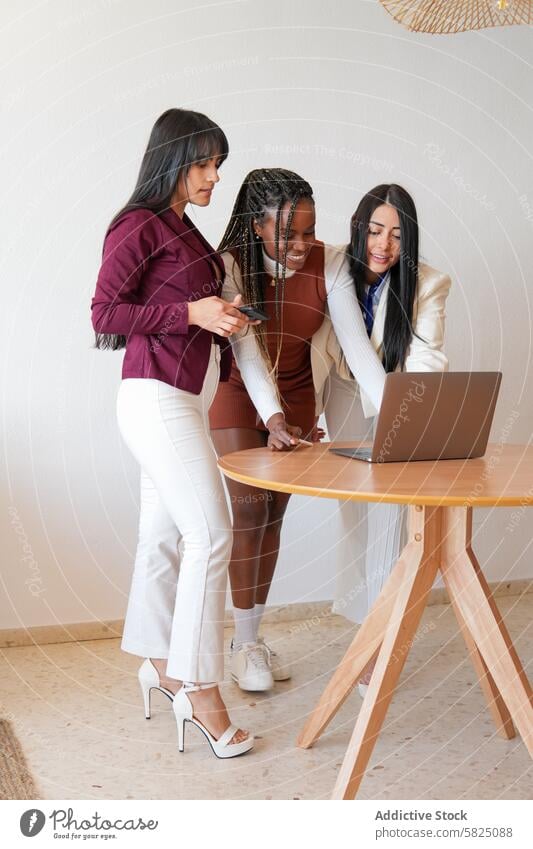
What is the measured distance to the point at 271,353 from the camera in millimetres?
2469

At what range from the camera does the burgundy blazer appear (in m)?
2.00

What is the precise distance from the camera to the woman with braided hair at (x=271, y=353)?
2.31m

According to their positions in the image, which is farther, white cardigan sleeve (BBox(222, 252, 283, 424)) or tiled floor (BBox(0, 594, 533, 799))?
white cardigan sleeve (BBox(222, 252, 283, 424))

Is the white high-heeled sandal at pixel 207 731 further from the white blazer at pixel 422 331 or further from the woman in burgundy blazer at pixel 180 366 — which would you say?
the white blazer at pixel 422 331

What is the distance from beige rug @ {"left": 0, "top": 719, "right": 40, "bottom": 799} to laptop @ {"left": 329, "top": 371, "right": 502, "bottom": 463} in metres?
0.92

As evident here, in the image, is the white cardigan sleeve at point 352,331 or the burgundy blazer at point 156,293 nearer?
the burgundy blazer at point 156,293

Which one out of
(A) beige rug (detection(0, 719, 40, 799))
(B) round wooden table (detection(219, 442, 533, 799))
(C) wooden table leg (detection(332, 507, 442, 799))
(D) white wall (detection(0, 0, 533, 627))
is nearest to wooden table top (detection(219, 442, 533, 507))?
(B) round wooden table (detection(219, 442, 533, 799))

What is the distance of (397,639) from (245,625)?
76 centimetres

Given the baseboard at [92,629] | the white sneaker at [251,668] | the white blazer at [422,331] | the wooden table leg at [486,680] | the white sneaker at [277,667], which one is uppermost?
the white blazer at [422,331]

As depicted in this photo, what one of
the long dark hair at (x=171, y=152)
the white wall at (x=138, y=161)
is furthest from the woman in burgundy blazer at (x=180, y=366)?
the white wall at (x=138, y=161)

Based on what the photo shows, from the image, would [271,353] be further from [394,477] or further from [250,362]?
[394,477]

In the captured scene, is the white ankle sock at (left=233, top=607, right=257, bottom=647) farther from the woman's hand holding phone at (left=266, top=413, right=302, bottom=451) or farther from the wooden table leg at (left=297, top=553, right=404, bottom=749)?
the woman's hand holding phone at (left=266, top=413, right=302, bottom=451)

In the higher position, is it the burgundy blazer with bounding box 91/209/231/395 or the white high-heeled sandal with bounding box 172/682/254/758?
the burgundy blazer with bounding box 91/209/231/395
